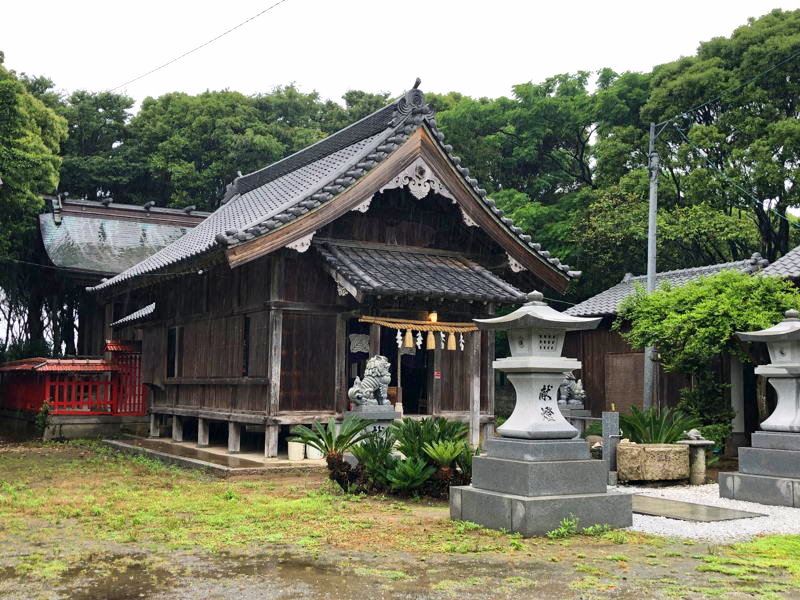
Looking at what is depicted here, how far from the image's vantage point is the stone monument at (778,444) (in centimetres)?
1244

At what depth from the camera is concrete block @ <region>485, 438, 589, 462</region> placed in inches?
388

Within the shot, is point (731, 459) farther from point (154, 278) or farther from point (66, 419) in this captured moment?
point (66, 419)

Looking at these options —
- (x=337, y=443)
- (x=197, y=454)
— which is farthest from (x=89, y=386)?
(x=337, y=443)

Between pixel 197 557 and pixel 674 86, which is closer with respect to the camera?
pixel 197 557

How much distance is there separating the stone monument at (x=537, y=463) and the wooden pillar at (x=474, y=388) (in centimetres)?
760

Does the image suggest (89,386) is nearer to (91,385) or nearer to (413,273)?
(91,385)

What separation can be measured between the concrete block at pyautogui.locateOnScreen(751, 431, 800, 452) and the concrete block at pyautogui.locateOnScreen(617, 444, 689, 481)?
5.64 feet

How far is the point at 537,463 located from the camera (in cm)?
970

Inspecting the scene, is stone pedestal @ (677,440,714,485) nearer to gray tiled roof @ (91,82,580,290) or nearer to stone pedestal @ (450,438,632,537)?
stone pedestal @ (450,438,632,537)

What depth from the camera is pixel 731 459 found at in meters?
19.9

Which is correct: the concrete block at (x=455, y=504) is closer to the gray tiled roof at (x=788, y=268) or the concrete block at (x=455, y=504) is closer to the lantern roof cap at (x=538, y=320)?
the lantern roof cap at (x=538, y=320)

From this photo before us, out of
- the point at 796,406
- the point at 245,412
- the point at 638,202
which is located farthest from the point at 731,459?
the point at 638,202

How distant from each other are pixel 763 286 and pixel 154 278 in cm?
1511

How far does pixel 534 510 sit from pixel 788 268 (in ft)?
47.0
